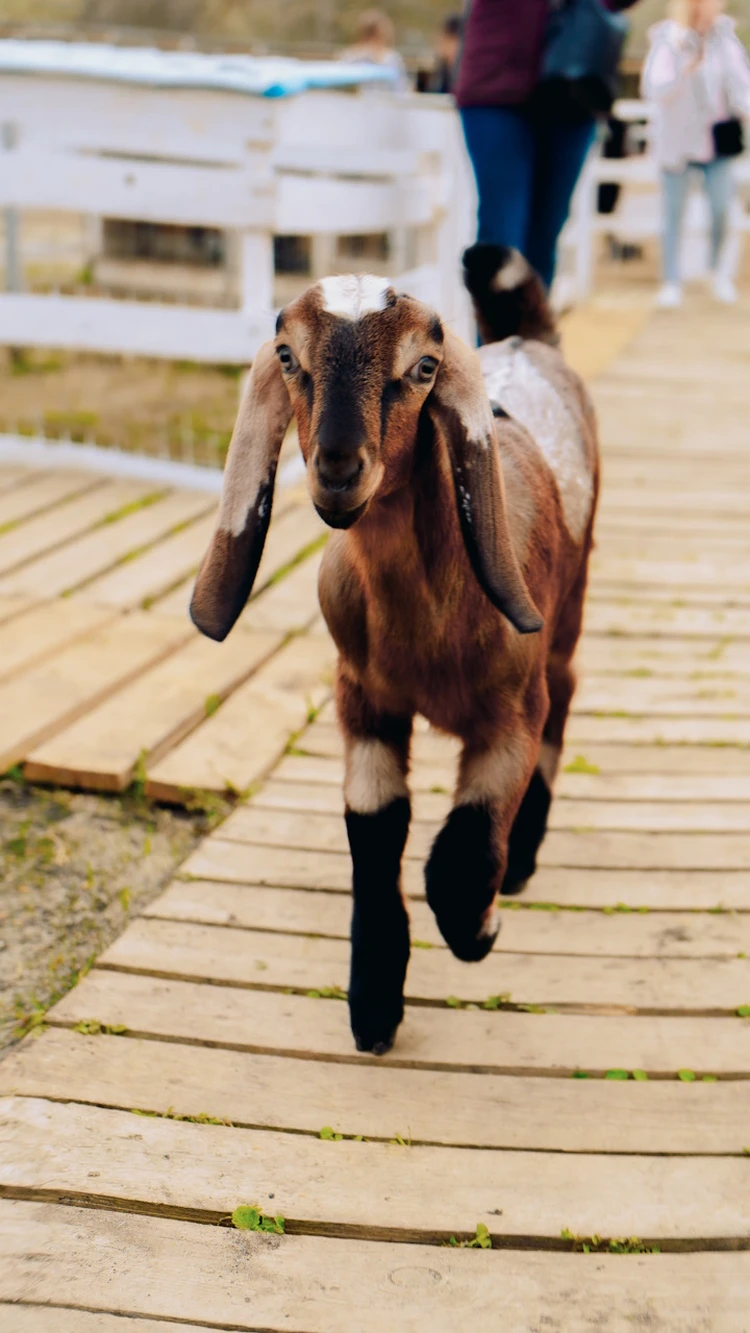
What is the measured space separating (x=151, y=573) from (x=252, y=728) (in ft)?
3.94

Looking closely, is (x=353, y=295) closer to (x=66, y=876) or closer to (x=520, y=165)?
(x=66, y=876)

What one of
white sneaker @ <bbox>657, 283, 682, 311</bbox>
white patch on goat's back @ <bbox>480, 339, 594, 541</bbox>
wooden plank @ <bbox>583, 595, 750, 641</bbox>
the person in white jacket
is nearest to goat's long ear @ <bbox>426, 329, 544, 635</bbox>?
white patch on goat's back @ <bbox>480, 339, 594, 541</bbox>

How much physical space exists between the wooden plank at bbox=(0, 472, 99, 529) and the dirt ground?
2.10 meters

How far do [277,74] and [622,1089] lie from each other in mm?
4196

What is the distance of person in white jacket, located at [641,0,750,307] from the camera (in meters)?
9.77

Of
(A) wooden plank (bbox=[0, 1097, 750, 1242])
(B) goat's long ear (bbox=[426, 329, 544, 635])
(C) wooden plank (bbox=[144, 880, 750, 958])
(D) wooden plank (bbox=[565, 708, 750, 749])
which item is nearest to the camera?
(A) wooden plank (bbox=[0, 1097, 750, 1242])

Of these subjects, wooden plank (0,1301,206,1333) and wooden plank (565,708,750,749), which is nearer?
wooden plank (0,1301,206,1333)

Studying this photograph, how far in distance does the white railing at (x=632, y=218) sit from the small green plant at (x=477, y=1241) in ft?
27.9

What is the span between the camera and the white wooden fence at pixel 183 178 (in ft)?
17.3

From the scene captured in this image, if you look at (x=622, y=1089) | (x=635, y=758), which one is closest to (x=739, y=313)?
(x=635, y=758)

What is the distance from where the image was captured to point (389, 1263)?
1.85m

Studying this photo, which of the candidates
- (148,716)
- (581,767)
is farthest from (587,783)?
(148,716)

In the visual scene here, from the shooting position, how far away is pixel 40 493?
17.7 ft

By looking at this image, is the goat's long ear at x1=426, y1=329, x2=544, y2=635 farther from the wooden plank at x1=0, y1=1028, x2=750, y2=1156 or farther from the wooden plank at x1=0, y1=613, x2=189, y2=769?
the wooden plank at x1=0, y1=613, x2=189, y2=769
